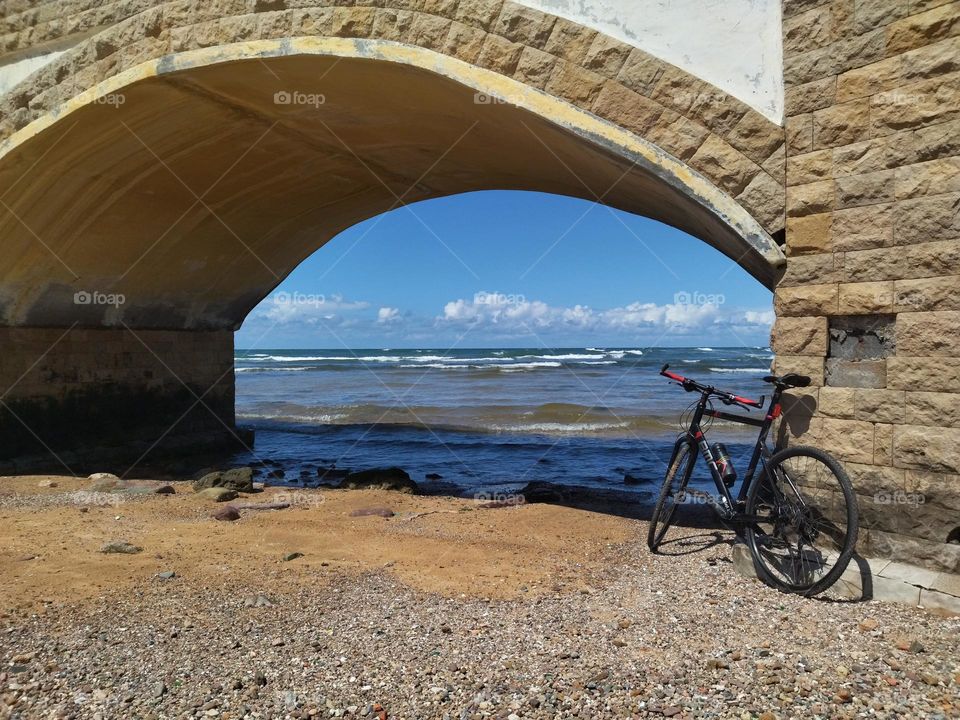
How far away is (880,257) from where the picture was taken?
14.5ft

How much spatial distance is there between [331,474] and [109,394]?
357cm

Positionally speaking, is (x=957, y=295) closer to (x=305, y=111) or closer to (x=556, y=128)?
(x=556, y=128)

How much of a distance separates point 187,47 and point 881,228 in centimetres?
575

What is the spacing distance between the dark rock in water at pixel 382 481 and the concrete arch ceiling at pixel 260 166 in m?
3.85

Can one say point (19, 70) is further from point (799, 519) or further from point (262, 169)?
point (799, 519)

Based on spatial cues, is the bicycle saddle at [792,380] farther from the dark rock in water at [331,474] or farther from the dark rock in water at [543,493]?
the dark rock in water at [331,474]

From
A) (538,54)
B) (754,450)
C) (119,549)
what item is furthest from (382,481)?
(538,54)

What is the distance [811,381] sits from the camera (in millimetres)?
4684

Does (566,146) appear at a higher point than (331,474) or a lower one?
higher

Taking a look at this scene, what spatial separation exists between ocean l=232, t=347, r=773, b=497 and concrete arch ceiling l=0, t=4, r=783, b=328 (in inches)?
130

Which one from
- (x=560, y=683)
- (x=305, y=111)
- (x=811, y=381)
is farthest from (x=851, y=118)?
(x=305, y=111)

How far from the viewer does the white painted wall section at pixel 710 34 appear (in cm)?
490

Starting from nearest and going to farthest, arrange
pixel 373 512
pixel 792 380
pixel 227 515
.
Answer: pixel 792 380, pixel 227 515, pixel 373 512

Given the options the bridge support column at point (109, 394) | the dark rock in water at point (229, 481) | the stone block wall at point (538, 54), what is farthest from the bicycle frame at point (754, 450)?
the bridge support column at point (109, 394)
